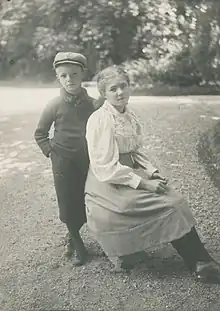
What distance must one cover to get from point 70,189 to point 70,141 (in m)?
0.13

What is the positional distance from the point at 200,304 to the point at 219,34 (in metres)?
0.76

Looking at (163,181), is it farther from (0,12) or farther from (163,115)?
(0,12)

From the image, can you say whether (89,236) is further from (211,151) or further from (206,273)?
(211,151)

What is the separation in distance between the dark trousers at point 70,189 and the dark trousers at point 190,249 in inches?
10.3

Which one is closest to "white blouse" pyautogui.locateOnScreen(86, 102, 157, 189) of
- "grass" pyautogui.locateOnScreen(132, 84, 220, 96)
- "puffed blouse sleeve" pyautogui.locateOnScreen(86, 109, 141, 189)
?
"puffed blouse sleeve" pyautogui.locateOnScreen(86, 109, 141, 189)

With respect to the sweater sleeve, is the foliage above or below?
above

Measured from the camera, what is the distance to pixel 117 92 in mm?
1379

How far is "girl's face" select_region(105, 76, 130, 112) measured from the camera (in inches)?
54.2

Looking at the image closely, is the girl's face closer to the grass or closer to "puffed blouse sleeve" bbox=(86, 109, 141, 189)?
"puffed blouse sleeve" bbox=(86, 109, 141, 189)

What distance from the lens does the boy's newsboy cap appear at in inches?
54.3

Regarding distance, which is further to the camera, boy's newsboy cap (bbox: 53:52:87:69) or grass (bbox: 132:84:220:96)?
grass (bbox: 132:84:220:96)

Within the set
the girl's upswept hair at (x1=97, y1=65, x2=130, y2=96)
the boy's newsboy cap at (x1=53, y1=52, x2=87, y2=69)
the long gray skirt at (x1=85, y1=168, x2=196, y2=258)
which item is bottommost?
the long gray skirt at (x1=85, y1=168, x2=196, y2=258)

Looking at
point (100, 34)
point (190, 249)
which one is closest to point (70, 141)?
point (100, 34)

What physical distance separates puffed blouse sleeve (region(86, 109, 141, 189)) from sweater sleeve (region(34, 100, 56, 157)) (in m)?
0.10
